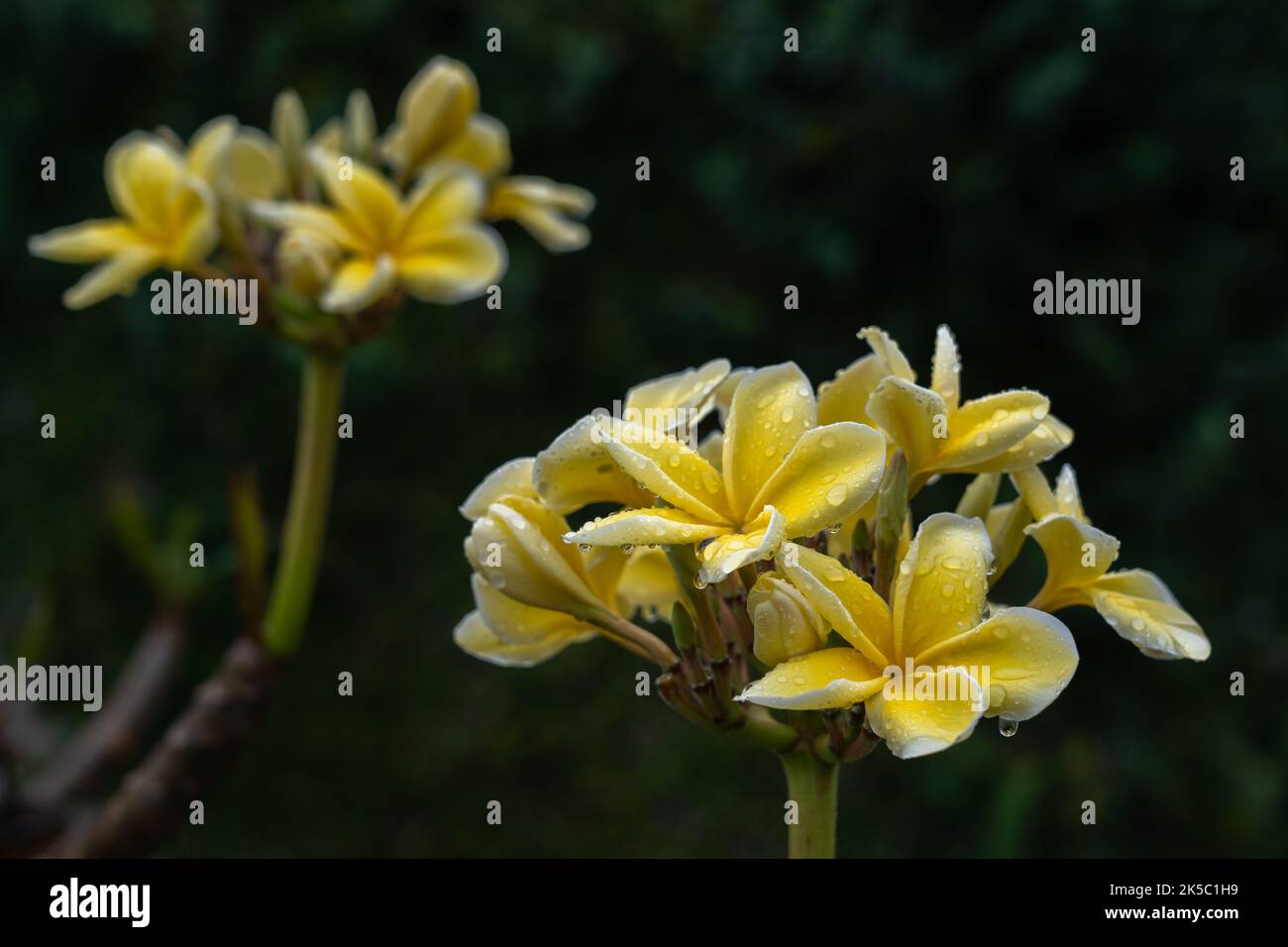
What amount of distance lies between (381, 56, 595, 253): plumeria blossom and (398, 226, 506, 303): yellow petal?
Result: 0.62 feet

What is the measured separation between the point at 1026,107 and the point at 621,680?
135cm

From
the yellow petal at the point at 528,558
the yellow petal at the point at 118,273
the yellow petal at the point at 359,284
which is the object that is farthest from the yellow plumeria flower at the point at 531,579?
the yellow petal at the point at 118,273

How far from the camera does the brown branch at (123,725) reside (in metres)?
1.52

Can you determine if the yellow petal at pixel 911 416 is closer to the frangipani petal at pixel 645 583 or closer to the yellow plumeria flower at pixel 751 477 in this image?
the yellow plumeria flower at pixel 751 477

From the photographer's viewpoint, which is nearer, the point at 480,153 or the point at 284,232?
the point at 284,232

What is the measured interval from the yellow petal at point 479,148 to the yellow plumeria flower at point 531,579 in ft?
2.38

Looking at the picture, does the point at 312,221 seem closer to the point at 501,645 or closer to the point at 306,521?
the point at 306,521

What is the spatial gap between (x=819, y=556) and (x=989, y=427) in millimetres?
150

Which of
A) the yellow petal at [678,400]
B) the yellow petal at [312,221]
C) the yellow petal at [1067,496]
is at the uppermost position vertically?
the yellow petal at [312,221]

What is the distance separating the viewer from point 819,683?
629 mm

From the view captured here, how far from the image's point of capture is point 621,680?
2465 millimetres

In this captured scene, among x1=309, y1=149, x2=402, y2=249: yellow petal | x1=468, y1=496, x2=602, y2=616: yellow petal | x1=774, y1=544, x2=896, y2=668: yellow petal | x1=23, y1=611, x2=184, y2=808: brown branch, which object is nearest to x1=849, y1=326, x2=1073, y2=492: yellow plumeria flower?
x1=774, y1=544, x2=896, y2=668: yellow petal
